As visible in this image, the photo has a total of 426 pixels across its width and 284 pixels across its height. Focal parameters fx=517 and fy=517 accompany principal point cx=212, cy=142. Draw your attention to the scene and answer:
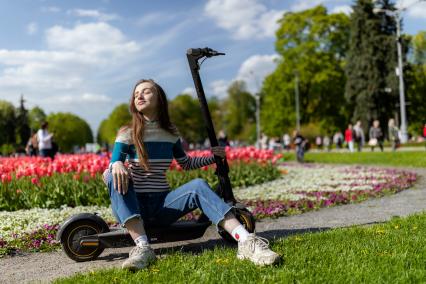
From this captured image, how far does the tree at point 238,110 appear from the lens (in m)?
95.1

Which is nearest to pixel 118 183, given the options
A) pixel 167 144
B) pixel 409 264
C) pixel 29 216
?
pixel 167 144

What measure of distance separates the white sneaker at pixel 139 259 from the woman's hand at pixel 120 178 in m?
0.49

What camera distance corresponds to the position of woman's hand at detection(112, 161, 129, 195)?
4.16 metres

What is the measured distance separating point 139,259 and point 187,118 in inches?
3582

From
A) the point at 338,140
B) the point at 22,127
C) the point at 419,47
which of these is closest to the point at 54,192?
the point at 338,140

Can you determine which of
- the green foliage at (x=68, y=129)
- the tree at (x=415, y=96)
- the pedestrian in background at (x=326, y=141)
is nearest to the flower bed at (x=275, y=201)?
the pedestrian in background at (x=326, y=141)

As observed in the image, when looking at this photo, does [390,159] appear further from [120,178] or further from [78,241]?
[120,178]

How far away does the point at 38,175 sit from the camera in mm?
9031

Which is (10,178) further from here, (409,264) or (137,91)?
(409,264)

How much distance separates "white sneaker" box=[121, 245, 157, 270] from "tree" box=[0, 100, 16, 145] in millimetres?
82588

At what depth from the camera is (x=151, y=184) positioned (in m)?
4.56

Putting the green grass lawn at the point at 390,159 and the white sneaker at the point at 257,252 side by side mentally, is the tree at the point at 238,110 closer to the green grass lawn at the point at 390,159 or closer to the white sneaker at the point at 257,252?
the green grass lawn at the point at 390,159

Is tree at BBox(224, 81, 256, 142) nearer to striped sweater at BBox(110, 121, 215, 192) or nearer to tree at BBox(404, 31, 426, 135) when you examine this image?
tree at BBox(404, 31, 426, 135)

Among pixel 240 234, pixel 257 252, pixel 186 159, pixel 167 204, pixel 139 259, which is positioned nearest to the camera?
pixel 257 252
